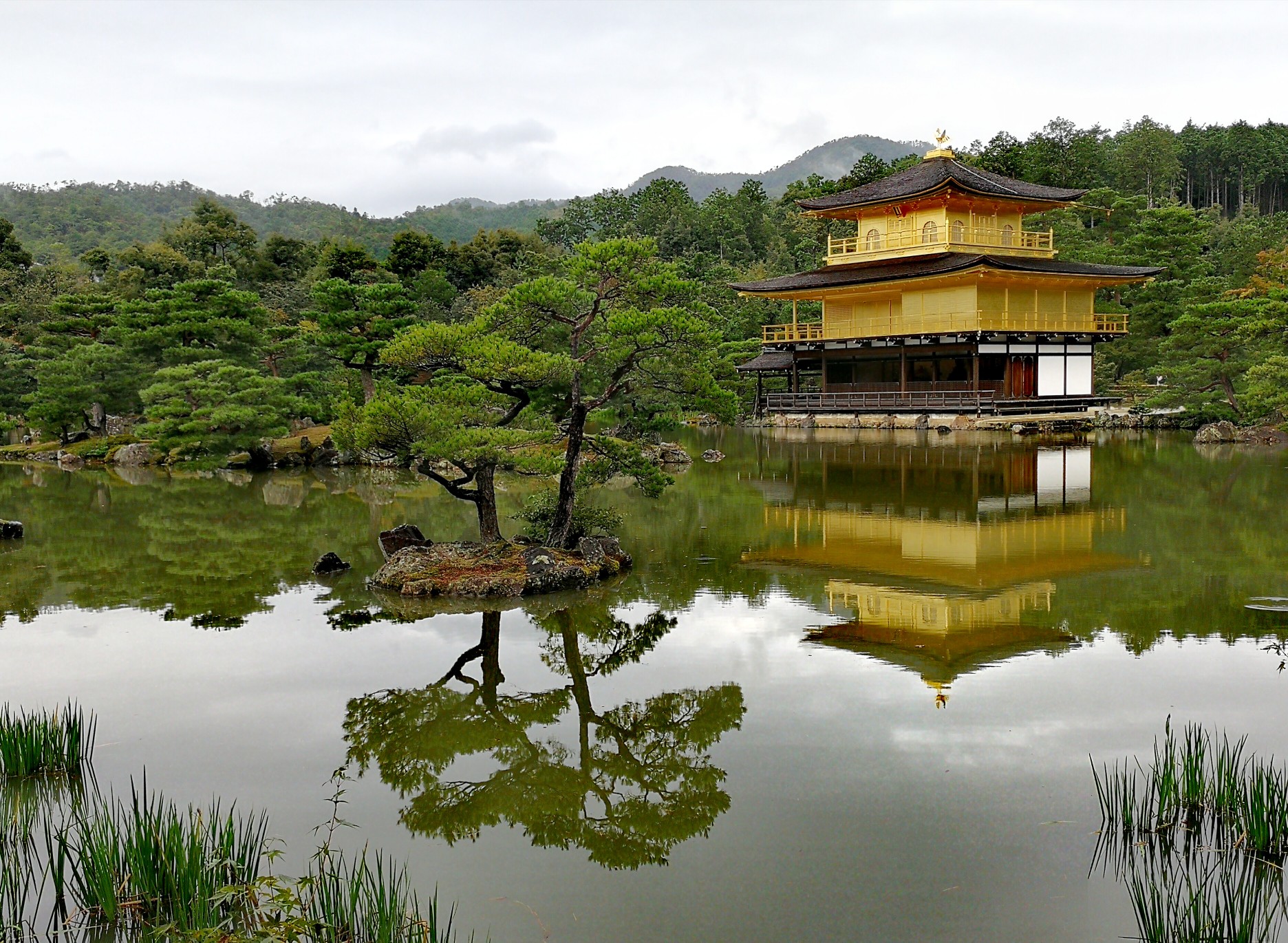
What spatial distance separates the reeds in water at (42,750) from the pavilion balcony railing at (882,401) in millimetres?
28697

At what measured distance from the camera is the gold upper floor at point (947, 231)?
1373 inches

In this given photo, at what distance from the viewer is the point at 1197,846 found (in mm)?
5262

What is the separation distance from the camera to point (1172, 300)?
36531mm

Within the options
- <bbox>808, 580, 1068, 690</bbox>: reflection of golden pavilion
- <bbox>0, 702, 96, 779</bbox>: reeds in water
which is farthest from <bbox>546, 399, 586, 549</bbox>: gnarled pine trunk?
<bbox>0, 702, 96, 779</bbox>: reeds in water

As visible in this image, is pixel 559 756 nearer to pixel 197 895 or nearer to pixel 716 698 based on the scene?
pixel 716 698

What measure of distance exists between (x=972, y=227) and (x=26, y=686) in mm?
33050

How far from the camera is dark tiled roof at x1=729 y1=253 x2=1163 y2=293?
32000 millimetres

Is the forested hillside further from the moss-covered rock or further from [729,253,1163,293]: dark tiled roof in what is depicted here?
the moss-covered rock

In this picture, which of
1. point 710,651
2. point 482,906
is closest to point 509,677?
point 710,651

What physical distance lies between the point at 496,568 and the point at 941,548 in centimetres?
574

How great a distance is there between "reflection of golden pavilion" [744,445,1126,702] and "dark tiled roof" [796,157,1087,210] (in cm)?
1351

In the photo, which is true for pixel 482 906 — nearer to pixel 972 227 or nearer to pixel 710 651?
pixel 710 651

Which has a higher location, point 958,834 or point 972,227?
Result: point 972,227

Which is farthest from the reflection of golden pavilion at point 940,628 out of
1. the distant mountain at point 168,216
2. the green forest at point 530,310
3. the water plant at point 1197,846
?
the distant mountain at point 168,216
